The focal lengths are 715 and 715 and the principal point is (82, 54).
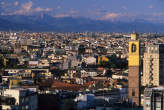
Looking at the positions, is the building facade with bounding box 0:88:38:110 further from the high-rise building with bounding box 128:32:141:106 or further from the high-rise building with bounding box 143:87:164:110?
the high-rise building with bounding box 128:32:141:106

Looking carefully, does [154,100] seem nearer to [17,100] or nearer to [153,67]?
[17,100]

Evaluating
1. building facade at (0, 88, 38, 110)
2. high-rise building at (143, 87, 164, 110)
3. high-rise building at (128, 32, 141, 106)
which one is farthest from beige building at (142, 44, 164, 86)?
high-rise building at (143, 87, 164, 110)

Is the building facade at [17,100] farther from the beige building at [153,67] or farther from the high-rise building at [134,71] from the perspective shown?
the beige building at [153,67]

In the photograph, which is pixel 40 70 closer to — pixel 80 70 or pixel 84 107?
pixel 80 70

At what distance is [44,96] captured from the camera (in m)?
28.8

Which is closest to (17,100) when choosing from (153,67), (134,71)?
(134,71)

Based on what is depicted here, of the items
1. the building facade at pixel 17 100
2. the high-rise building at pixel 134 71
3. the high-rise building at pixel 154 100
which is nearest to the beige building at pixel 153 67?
the high-rise building at pixel 134 71

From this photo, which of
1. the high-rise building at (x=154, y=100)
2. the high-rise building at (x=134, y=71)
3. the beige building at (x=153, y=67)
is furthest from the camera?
the beige building at (x=153, y=67)

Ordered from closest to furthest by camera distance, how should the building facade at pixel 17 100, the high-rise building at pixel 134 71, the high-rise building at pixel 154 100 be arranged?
the high-rise building at pixel 154 100 → the building facade at pixel 17 100 → the high-rise building at pixel 134 71

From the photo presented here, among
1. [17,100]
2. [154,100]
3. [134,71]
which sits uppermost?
[134,71]

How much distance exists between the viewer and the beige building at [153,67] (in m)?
40.8

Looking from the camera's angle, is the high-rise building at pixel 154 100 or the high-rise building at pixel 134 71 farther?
the high-rise building at pixel 134 71

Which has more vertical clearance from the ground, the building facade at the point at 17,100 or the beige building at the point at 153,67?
the beige building at the point at 153,67

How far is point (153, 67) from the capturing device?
4328cm
